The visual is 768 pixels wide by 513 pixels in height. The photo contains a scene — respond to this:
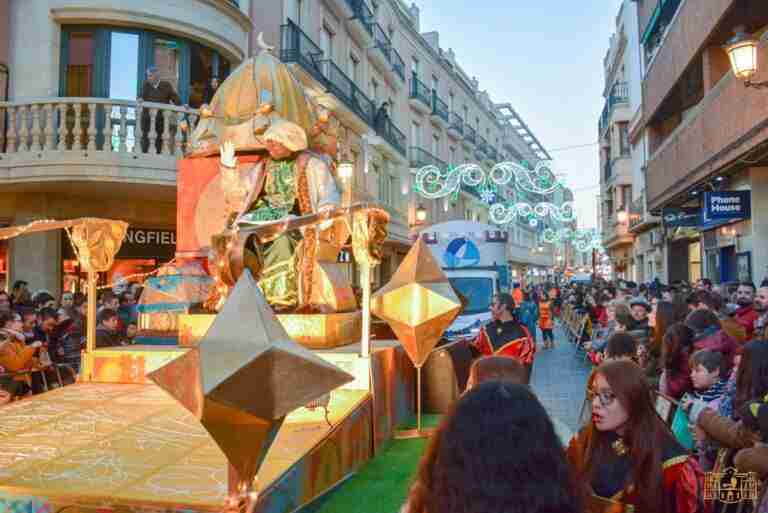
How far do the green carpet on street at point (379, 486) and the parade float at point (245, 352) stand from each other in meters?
0.12

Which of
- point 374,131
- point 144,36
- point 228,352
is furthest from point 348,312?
point 374,131

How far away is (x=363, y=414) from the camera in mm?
4965

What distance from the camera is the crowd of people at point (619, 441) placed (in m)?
1.52

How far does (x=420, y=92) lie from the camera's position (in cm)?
3481

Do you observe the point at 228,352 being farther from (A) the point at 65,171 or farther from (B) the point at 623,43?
(B) the point at 623,43

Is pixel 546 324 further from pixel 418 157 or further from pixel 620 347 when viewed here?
pixel 418 157

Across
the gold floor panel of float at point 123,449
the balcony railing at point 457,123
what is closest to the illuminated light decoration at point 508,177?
the gold floor panel of float at point 123,449

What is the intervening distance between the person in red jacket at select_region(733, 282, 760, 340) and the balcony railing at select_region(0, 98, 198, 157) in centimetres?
900

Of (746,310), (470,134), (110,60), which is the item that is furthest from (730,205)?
(470,134)

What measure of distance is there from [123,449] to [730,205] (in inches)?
473

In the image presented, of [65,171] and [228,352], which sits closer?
[228,352]

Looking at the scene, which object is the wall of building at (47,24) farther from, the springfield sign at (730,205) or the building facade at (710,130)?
the springfield sign at (730,205)

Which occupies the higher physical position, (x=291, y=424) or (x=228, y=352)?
(x=228, y=352)

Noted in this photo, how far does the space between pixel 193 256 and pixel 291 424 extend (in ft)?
11.9
